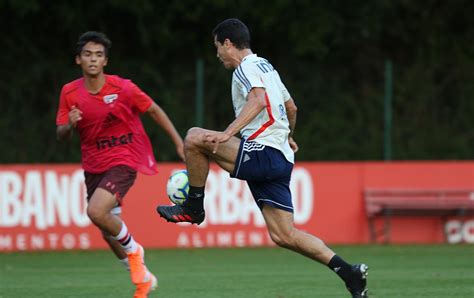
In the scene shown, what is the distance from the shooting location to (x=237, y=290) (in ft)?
34.8

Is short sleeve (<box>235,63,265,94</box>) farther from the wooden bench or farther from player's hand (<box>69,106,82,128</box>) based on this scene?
the wooden bench

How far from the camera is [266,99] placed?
8.70 metres

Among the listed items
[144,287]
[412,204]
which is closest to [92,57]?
[144,287]

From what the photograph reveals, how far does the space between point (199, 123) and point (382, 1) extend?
18.0 ft

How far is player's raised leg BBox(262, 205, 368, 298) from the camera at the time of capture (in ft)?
28.7

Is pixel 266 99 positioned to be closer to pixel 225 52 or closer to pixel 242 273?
pixel 225 52

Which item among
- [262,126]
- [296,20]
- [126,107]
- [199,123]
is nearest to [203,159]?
[262,126]

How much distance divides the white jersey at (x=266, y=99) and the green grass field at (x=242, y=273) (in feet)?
5.95

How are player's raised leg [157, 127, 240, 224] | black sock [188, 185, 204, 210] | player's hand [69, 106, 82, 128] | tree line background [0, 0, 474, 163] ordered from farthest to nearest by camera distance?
tree line background [0, 0, 474, 163]
player's hand [69, 106, 82, 128]
black sock [188, 185, 204, 210]
player's raised leg [157, 127, 240, 224]

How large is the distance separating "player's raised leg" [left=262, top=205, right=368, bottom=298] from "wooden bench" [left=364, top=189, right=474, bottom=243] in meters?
8.43

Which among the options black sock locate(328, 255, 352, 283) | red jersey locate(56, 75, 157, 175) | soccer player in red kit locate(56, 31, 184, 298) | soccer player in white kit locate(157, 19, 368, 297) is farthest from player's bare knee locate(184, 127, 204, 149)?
red jersey locate(56, 75, 157, 175)

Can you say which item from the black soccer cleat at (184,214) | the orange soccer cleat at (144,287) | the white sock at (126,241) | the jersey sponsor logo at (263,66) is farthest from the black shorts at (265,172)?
the white sock at (126,241)

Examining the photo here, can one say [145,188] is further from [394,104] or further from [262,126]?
[262,126]

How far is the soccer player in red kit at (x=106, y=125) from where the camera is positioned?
10352mm
